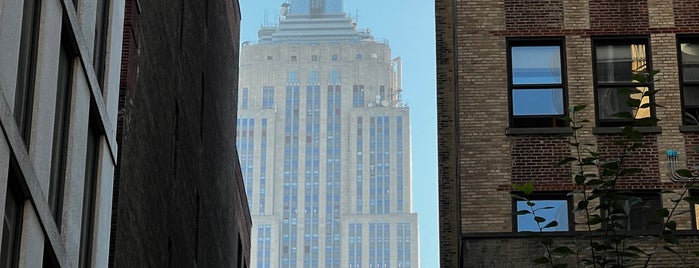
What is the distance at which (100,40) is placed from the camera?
25703 mm

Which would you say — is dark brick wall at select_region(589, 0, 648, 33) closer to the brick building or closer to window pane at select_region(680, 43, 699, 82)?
the brick building

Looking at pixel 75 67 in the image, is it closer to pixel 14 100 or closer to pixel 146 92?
pixel 14 100

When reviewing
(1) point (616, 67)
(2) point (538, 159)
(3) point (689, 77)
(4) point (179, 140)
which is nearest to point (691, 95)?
(3) point (689, 77)

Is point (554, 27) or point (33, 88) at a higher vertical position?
point (554, 27)

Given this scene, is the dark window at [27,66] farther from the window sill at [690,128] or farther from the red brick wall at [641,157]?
the window sill at [690,128]

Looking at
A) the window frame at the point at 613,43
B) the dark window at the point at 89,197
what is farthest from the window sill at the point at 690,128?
the dark window at the point at 89,197

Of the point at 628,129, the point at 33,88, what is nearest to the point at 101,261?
the point at 33,88

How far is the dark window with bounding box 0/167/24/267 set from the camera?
18.7 metres

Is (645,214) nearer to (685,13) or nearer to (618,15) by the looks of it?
(618,15)

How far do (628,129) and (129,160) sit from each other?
11.5 m

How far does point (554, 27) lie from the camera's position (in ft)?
110

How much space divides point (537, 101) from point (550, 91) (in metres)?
0.39

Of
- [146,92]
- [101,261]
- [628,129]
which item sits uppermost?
[146,92]

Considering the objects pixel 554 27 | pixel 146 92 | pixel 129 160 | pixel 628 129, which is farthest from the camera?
pixel 554 27
